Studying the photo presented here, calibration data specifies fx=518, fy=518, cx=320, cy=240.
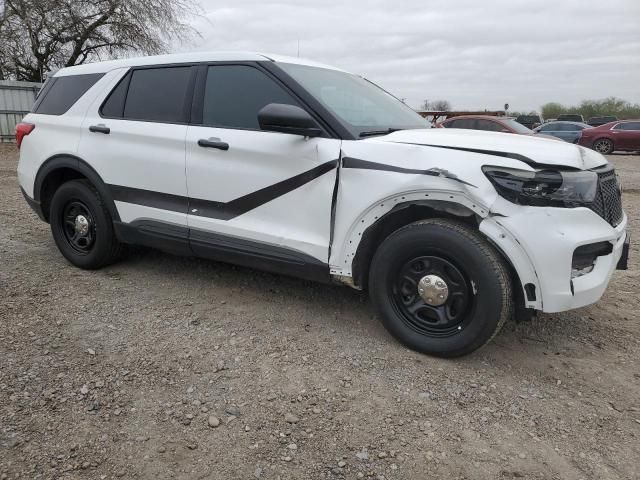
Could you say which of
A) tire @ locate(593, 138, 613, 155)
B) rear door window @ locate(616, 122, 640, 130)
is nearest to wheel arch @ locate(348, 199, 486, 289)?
tire @ locate(593, 138, 613, 155)

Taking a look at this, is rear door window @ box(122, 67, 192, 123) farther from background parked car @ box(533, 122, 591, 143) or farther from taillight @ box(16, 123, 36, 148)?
background parked car @ box(533, 122, 591, 143)

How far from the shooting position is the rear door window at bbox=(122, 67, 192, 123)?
149 inches

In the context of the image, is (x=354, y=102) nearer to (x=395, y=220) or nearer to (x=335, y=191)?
(x=335, y=191)

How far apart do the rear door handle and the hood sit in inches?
86.2

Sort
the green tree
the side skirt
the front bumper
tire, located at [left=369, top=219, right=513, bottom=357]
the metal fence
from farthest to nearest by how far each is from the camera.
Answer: the green tree < the metal fence < the side skirt < tire, located at [left=369, top=219, right=513, bottom=357] < the front bumper

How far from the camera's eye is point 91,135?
4160 millimetres

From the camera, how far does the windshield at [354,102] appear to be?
3.35m

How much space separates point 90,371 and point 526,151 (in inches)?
105

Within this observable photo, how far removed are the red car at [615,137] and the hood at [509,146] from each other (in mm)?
17805

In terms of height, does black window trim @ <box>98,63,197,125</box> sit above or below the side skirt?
above

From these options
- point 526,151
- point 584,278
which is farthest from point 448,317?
point 526,151

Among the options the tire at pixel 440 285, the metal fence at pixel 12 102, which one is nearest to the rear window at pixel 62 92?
the tire at pixel 440 285

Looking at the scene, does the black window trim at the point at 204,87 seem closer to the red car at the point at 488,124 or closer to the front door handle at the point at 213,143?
the front door handle at the point at 213,143

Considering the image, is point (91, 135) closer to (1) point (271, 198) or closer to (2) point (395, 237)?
(1) point (271, 198)
